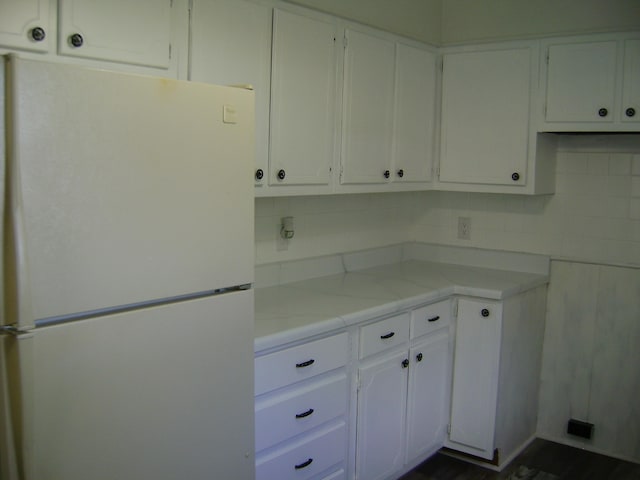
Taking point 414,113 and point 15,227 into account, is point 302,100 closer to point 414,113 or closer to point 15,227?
point 414,113

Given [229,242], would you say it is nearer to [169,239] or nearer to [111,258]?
[169,239]

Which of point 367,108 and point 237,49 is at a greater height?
point 237,49

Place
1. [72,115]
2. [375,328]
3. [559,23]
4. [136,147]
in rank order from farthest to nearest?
[559,23], [375,328], [136,147], [72,115]

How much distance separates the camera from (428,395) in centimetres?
312

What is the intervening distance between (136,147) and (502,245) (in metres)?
2.60

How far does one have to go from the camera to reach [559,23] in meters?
3.19

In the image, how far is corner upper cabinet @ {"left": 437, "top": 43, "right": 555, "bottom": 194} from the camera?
3.27m

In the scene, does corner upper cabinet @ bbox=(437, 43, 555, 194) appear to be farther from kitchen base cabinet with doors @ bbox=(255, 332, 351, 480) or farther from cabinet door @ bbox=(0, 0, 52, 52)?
cabinet door @ bbox=(0, 0, 52, 52)

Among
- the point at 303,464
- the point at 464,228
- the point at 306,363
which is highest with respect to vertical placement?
the point at 464,228

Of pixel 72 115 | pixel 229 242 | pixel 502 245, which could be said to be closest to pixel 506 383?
pixel 502 245

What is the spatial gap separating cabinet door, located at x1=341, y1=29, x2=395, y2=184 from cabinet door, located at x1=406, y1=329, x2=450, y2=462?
835 millimetres

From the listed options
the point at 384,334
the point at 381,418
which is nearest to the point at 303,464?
the point at 381,418

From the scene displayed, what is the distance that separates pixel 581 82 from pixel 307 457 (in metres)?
2.13

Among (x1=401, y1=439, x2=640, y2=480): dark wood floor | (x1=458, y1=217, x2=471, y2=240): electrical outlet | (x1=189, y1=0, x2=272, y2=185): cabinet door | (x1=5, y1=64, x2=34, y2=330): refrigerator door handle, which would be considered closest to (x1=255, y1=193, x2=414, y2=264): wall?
(x1=458, y1=217, x2=471, y2=240): electrical outlet
